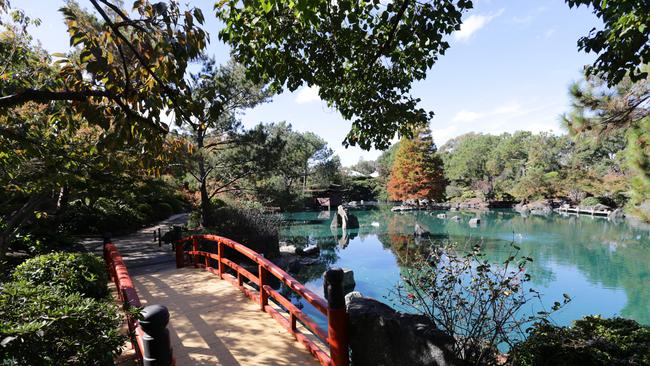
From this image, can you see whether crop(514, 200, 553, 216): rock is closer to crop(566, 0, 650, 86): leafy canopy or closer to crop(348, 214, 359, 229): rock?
crop(348, 214, 359, 229): rock

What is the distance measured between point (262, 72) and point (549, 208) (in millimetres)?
33772

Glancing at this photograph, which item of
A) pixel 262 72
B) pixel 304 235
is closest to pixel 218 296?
pixel 262 72

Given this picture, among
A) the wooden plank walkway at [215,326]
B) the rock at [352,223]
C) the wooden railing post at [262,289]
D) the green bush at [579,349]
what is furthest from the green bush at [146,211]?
the green bush at [579,349]

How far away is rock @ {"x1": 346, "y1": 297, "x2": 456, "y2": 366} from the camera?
2.49 m

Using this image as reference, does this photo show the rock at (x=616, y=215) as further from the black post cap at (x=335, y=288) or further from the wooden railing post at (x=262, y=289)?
the black post cap at (x=335, y=288)

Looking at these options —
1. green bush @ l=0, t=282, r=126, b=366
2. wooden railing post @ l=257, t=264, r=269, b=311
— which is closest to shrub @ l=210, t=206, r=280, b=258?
wooden railing post @ l=257, t=264, r=269, b=311

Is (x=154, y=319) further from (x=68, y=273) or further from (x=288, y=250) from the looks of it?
(x=288, y=250)

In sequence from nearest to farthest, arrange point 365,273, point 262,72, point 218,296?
1. point 262,72
2. point 218,296
3. point 365,273

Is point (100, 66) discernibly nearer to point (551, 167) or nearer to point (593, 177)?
point (593, 177)

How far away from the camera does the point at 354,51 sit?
4.04m

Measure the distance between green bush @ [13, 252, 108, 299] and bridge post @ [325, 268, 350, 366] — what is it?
304cm

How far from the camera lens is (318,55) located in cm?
390

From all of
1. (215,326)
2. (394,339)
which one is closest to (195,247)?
(215,326)

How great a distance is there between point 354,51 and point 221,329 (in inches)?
131
